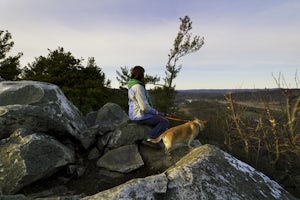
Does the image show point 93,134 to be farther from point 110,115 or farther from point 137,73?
point 137,73

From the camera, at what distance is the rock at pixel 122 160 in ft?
24.2

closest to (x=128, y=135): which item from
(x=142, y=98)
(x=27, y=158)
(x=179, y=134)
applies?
(x=142, y=98)

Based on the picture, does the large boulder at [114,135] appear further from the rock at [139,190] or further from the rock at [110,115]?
the rock at [139,190]

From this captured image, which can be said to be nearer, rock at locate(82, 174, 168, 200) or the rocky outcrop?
rock at locate(82, 174, 168, 200)

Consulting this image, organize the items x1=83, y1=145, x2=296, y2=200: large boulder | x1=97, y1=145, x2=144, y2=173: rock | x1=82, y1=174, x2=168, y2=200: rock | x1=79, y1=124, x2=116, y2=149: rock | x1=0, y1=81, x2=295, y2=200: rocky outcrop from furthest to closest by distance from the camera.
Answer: x1=79, y1=124, x2=116, y2=149: rock, x1=97, y1=145, x2=144, y2=173: rock, x1=0, y1=81, x2=295, y2=200: rocky outcrop, x1=83, y1=145, x2=296, y2=200: large boulder, x1=82, y1=174, x2=168, y2=200: rock

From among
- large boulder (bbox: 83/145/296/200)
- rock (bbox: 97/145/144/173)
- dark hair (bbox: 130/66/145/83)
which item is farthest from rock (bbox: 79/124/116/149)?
large boulder (bbox: 83/145/296/200)

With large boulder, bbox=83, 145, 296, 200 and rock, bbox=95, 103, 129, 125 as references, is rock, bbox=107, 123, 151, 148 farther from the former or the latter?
large boulder, bbox=83, 145, 296, 200

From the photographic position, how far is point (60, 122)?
7965 millimetres

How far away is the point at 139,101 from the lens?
7.43m

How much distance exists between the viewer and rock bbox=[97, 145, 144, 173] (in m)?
7.37

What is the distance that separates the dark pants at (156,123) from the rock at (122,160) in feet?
1.80

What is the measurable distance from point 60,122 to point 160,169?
2.65 m

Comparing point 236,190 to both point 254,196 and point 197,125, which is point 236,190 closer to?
point 254,196

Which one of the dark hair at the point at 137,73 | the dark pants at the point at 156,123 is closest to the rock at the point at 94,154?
the dark pants at the point at 156,123
